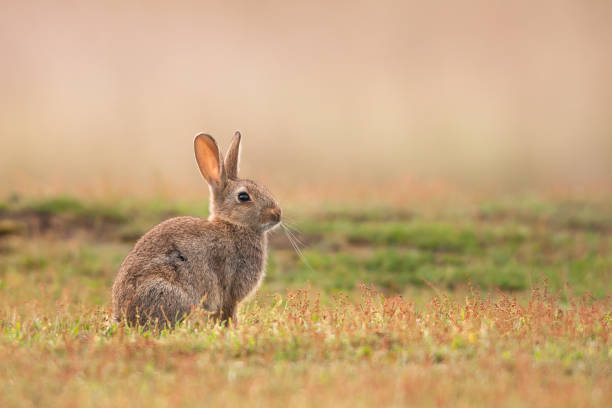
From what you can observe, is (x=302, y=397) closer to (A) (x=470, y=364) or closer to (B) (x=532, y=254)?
(A) (x=470, y=364)

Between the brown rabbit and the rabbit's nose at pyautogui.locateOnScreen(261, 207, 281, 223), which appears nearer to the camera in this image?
the brown rabbit

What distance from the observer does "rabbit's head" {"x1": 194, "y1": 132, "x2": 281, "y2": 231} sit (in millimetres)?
9352

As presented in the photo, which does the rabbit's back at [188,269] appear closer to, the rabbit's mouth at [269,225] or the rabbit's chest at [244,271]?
the rabbit's chest at [244,271]

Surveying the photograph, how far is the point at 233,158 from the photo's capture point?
9.80 metres

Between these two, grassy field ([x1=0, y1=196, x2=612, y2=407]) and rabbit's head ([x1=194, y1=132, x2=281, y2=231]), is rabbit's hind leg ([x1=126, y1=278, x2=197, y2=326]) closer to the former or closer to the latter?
grassy field ([x1=0, y1=196, x2=612, y2=407])

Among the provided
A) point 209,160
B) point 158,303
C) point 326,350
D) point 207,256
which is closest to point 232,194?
point 209,160

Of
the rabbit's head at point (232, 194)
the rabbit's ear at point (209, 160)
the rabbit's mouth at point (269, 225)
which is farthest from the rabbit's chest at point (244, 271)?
the rabbit's ear at point (209, 160)

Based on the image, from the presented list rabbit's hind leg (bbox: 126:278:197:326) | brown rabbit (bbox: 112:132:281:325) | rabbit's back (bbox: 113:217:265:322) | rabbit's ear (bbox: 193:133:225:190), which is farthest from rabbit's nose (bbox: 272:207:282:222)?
rabbit's hind leg (bbox: 126:278:197:326)

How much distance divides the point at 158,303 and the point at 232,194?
197 cm

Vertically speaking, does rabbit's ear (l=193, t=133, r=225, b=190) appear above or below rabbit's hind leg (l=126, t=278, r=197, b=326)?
above

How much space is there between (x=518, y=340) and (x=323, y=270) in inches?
339

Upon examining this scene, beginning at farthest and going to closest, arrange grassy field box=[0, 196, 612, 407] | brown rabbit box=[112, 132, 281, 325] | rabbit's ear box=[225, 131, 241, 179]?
rabbit's ear box=[225, 131, 241, 179] → brown rabbit box=[112, 132, 281, 325] → grassy field box=[0, 196, 612, 407]

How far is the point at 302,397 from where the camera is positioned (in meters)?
5.66

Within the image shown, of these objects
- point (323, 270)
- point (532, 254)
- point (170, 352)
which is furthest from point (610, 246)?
point (170, 352)
